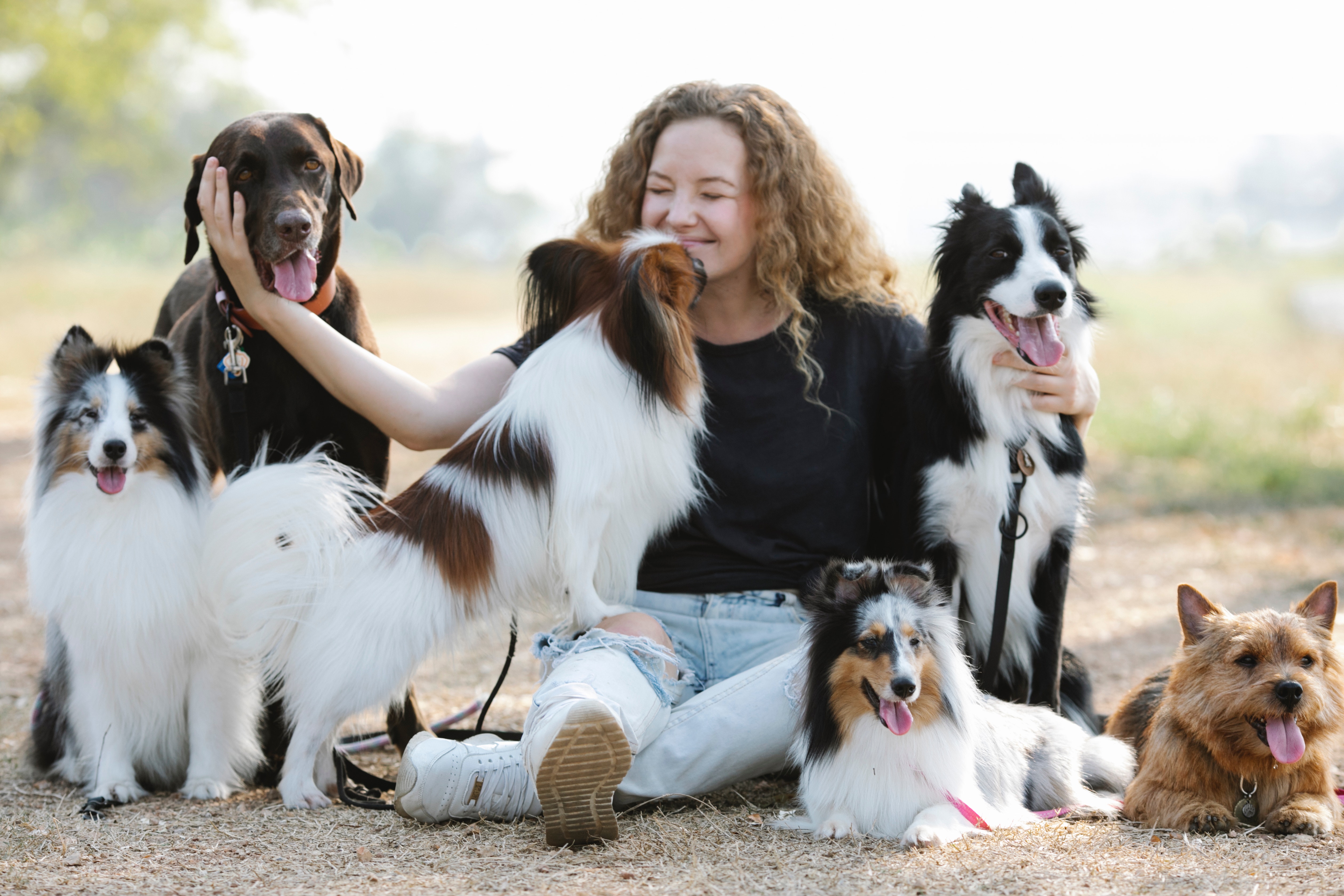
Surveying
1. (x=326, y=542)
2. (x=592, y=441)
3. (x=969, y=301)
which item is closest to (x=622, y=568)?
(x=592, y=441)

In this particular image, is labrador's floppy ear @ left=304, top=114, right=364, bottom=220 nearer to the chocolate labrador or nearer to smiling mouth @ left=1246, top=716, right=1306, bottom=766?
the chocolate labrador

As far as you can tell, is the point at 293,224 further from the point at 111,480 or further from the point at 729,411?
the point at 729,411

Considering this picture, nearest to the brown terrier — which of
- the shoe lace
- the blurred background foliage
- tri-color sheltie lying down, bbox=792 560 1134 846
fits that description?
tri-color sheltie lying down, bbox=792 560 1134 846

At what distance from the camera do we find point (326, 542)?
280 cm

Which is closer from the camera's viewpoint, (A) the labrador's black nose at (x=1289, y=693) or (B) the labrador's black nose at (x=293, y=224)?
(A) the labrador's black nose at (x=1289, y=693)

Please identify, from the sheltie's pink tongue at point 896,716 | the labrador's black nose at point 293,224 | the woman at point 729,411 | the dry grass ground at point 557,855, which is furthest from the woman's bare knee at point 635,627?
the labrador's black nose at point 293,224

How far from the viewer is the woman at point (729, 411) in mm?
2783

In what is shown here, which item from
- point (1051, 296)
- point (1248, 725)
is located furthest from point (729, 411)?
point (1248, 725)

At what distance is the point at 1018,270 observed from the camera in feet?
9.16

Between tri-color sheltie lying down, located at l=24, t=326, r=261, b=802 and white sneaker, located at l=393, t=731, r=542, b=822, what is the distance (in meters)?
0.61

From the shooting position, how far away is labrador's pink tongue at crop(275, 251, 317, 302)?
286cm

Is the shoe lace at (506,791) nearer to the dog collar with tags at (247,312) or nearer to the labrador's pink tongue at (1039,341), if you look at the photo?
the dog collar with tags at (247,312)

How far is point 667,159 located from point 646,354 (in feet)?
2.33

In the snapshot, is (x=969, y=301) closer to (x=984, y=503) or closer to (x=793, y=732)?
(x=984, y=503)
